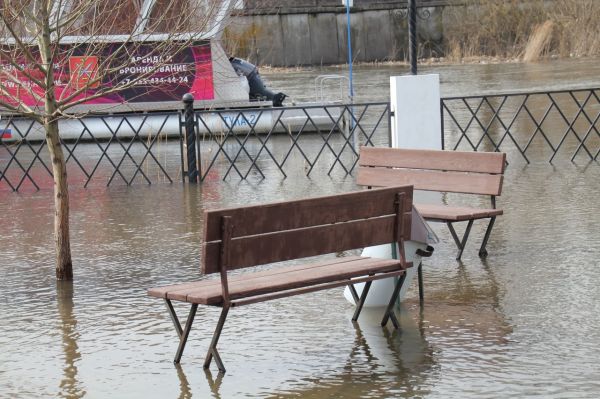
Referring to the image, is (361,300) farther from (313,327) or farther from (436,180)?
(436,180)

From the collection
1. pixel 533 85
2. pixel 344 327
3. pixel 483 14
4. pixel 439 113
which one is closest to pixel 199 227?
pixel 439 113

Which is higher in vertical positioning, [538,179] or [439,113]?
[439,113]

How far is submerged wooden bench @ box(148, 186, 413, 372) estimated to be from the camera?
6590 mm

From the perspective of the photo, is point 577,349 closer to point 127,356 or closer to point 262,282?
point 262,282

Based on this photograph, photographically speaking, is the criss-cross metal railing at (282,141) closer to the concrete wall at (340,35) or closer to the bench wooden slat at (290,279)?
the bench wooden slat at (290,279)

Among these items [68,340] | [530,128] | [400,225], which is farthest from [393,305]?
[530,128]

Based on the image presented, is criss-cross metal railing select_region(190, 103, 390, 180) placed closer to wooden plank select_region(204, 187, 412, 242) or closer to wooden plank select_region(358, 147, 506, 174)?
wooden plank select_region(358, 147, 506, 174)

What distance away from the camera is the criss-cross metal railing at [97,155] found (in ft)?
51.5

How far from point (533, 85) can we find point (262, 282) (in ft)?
75.7

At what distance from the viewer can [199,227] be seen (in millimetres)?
11633

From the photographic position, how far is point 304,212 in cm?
693

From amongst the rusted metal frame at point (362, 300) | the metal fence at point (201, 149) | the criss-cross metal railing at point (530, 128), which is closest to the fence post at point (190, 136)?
the metal fence at point (201, 149)


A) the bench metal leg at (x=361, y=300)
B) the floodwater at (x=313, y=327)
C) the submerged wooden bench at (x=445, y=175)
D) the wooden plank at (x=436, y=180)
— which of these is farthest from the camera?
the wooden plank at (x=436, y=180)

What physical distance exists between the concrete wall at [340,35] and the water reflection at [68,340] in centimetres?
3791
